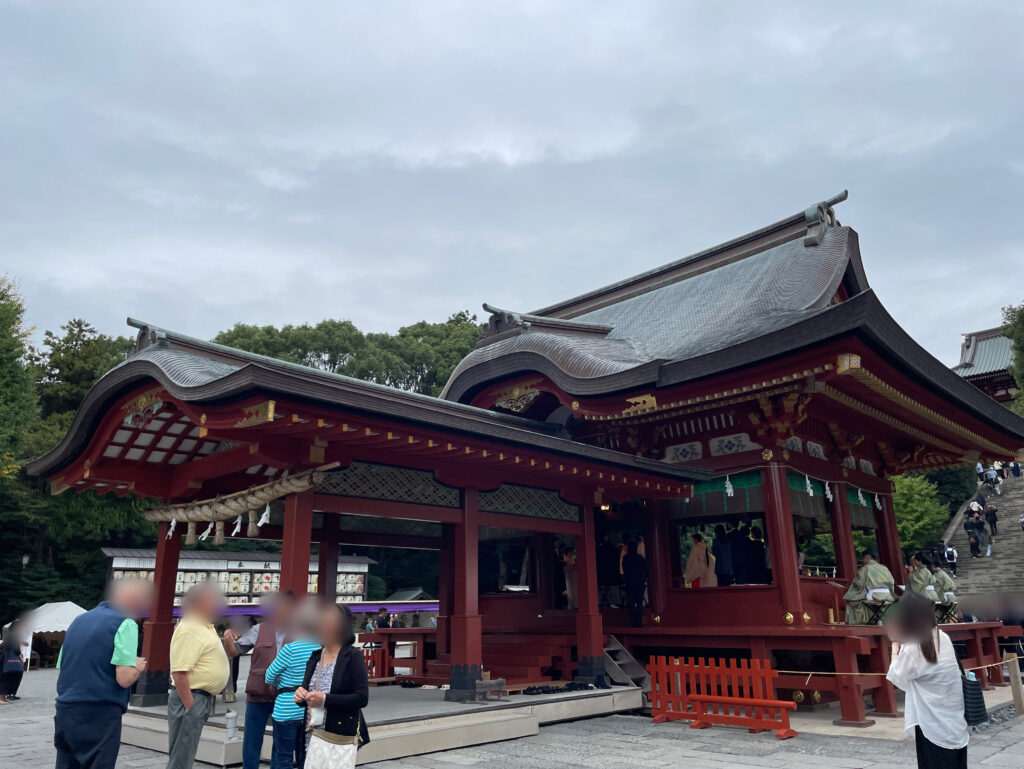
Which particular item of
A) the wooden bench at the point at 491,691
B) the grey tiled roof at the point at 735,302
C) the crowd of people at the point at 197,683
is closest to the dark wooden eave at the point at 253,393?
the crowd of people at the point at 197,683

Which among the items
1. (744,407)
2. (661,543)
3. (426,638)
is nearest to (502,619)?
(426,638)

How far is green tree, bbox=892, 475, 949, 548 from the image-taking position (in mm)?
27516

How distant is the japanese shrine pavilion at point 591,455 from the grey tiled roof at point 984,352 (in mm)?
29679

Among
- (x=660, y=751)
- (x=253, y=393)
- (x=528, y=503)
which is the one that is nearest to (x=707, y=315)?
(x=528, y=503)

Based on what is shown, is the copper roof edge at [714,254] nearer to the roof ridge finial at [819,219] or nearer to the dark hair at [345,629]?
the roof ridge finial at [819,219]

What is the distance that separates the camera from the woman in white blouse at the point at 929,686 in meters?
4.65

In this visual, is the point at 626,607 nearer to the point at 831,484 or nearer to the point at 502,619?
the point at 502,619

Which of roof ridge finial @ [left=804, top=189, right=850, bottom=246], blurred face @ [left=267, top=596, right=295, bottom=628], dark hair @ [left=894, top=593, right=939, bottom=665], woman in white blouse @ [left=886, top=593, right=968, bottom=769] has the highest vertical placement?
roof ridge finial @ [left=804, top=189, right=850, bottom=246]

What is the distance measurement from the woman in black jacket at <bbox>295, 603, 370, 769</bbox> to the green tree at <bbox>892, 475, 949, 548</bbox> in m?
27.6

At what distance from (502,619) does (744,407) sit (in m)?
6.19

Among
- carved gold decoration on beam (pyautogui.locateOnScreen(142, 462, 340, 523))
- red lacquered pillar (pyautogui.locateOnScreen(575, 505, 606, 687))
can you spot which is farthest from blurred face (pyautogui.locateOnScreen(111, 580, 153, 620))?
red lacquered pillar (pyautogui.locateOnScreen(575, 505, 606, 687))

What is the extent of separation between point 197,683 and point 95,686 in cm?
112

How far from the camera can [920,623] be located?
470cm

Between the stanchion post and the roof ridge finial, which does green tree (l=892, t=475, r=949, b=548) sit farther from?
the stanchion post
